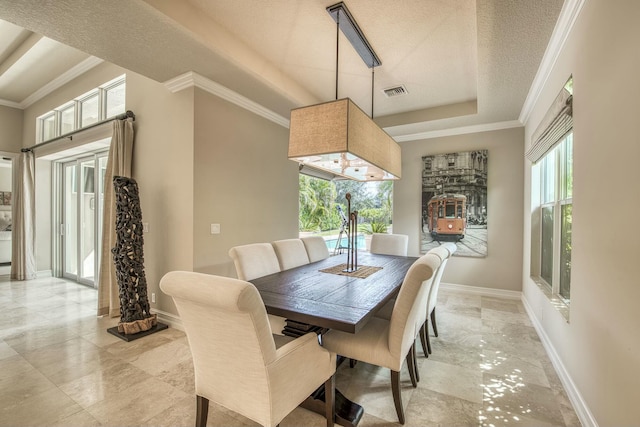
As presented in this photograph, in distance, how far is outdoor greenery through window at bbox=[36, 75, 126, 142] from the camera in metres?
4.07

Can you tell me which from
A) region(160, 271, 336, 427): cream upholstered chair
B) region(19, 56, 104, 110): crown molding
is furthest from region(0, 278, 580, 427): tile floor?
region(19, 56, 104, 110): crown molding

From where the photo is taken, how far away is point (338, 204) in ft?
22.5

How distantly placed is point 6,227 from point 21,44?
12.2 ft

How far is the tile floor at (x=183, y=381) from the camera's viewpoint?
5.90ft

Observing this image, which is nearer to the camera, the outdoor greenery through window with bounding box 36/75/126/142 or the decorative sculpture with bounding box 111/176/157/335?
the decorative sculpture with bounding box 111/176/157/335

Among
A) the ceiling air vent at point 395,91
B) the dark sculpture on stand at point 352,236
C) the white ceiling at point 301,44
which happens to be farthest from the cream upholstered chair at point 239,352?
the ceiling air vent at point 395,91

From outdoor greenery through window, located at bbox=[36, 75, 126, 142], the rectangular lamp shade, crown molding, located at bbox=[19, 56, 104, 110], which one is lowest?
the rectangular lamp shade

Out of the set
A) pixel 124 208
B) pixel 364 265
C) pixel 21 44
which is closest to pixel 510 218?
pixel 364 265

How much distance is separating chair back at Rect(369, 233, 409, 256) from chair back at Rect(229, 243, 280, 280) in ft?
5.84

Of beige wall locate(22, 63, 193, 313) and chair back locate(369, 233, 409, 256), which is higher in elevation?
beige wall locate(22, 63, 193, 313)

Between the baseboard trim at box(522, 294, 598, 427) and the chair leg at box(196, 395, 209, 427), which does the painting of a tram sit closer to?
the baseboard trim at box(522, 294, 598, 427)

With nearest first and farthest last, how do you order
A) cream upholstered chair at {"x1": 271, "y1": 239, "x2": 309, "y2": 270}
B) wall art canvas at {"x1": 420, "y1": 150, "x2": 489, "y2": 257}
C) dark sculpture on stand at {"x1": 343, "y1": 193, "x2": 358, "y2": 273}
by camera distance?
dark sculpture on stand at {"x1": 343, "y1": 193, "x2": 358, "y2": 273} → cream upholstered chair at {"x1": 271, "y1": 239, "x2": 309, "y2": 270} → wall art canvas at {"x1": 420, "y1": 150, "x2": 489, "y2": 257}

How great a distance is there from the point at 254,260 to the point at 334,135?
1311 mm

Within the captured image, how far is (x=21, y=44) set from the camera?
3.83m
